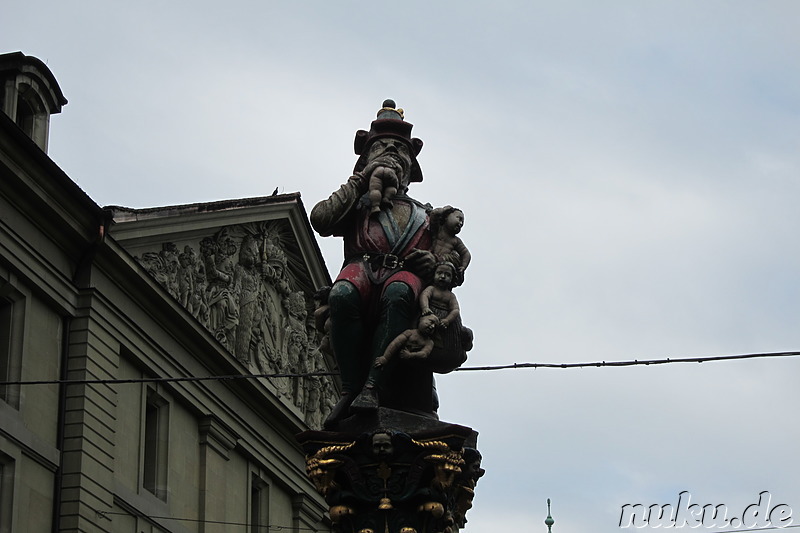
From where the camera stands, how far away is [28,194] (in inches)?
1049

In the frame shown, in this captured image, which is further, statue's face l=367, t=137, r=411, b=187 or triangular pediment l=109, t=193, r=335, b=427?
triangular pediment l=109, t=193, r=335, b=427

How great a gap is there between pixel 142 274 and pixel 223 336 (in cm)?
412

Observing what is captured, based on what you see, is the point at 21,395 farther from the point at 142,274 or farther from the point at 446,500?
the point at 446,500

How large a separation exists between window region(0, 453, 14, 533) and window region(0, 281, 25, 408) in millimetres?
958

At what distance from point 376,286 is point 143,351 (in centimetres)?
2128

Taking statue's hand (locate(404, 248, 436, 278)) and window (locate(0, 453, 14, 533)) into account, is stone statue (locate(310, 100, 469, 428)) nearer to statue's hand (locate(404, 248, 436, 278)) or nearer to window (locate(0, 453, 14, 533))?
statue's hand (locate(404, 248, 436, 278))

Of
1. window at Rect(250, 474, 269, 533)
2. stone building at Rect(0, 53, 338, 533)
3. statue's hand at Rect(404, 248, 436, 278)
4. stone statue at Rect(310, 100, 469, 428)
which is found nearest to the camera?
stone statue at Rect(310, 100, 469, 428)

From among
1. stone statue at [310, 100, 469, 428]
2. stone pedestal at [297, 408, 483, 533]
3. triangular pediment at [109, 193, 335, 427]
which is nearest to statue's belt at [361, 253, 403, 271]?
stone statue at [310, 100, 469, 428]

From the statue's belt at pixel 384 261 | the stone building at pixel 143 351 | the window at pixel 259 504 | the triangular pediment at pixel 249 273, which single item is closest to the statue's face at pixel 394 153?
the statue's belt at pixel 384 261

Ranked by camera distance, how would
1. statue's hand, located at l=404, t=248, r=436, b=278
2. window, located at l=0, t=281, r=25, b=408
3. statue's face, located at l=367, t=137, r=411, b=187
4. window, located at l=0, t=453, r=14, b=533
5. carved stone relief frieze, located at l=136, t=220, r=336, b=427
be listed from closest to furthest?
1. statue's hand, located at l=404, t=248, r=436, b=278
2. statue's face, located at l=367, t=137, r=411, b=187
3. window, located at l=0, t=453, r=14, b=533
4. window, located at l=0, t=281, r=25, b=408
5. carved stone relief frieze, located at l=136, t=220, r=336, b=427

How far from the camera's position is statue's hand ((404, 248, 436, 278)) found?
9.48m

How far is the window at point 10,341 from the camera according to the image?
2572 cm

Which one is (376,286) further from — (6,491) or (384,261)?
(6,491)

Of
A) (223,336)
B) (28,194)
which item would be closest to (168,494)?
(223,336)
